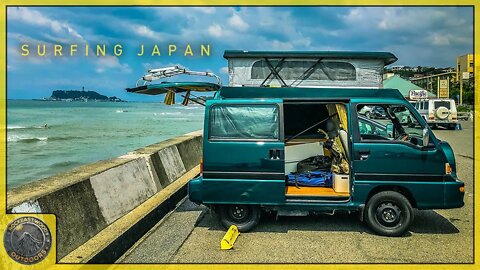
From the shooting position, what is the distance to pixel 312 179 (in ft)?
21.5

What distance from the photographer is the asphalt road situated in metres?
4.92

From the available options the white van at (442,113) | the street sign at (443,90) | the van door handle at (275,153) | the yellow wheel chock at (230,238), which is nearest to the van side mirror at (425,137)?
the van door handle at (275,153)

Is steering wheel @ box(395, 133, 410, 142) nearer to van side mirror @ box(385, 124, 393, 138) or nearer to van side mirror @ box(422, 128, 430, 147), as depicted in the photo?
van side mirror @ box(385, 124, 393, 138)

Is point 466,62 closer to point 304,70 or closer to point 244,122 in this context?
point 304,70

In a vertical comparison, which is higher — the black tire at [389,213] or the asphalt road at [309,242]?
the black tire at [389,213]

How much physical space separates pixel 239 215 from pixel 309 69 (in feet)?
9.10

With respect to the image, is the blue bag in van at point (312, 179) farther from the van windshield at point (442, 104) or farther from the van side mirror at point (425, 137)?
the van windshield at point (442, 104)

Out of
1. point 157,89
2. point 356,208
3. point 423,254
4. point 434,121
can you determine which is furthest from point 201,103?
point 434,121

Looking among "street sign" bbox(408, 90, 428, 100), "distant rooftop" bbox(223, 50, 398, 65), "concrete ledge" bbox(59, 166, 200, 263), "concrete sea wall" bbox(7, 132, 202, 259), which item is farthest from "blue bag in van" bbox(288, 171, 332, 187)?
"street sign" bbox(408, 90, 428, 100)

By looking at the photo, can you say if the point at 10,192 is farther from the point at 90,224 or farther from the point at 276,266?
the point at 276,266

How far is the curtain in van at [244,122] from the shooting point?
5.91 metres

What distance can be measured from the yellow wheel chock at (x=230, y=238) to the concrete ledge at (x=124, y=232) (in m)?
1.21

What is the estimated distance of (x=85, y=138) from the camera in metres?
28.7

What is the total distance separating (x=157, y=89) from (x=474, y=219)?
18.7 feet
